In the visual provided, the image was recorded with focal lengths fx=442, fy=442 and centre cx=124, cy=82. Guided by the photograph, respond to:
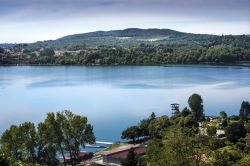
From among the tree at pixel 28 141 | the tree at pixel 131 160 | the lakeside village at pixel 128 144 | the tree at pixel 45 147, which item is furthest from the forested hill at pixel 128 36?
the tree at pixel 131 160

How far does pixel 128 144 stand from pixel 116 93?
1204 centimetres

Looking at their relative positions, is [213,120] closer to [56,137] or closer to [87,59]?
[56,137]

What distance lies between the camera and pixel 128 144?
45.4ft

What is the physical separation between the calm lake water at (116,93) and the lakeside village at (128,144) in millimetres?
2259

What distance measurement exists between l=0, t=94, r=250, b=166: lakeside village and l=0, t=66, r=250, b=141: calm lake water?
7.41ft

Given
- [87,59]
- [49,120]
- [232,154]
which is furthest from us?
[87,59]

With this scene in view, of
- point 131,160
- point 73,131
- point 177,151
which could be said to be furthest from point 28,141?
point 177,151

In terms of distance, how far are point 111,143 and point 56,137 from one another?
3983 millimetres

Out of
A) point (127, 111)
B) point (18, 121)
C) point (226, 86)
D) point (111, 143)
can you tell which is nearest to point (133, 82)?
point (226, 86)

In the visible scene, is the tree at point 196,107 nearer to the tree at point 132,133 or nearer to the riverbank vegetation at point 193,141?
the riverbank vegetation at point 193,141

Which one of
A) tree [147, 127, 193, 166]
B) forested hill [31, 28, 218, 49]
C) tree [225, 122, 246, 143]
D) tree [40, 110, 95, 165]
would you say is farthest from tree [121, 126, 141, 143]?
forested hill [31, 28, 218, 49]

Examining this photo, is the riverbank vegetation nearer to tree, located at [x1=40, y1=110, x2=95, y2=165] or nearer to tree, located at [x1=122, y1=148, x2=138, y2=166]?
tree, located at [x1=122, y1=148, x2=138, y2=166]

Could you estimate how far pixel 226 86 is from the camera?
27.5m

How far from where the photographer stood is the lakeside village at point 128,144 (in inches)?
224
